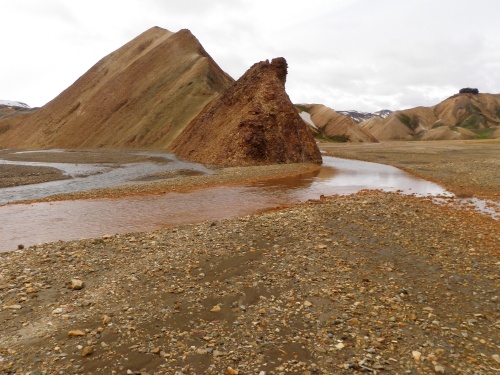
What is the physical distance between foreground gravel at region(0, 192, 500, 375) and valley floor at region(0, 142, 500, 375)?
3 cm

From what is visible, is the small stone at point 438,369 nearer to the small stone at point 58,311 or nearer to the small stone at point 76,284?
the small stone at point 58,311

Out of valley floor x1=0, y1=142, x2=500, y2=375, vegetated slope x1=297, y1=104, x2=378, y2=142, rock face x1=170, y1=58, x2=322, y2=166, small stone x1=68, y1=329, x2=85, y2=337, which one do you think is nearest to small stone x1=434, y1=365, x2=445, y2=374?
valley floor x1=0, y1=142, x2=500, y2=375

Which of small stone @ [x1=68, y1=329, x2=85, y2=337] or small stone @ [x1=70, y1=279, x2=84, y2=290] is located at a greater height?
small stone @ [x1=70, y1=279, x2=84, y2=290]

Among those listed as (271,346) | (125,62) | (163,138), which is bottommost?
(271,346)

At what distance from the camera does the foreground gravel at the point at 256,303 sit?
6477 mm

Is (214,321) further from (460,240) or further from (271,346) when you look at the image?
(460,240)

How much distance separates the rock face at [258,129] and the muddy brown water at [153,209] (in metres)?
13.6

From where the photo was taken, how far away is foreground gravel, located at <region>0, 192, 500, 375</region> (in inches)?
255

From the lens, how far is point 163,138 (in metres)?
74.1

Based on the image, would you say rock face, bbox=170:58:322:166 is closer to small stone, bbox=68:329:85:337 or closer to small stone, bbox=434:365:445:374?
small stone, bbox=68:329:85:337

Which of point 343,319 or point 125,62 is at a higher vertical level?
point 125,62

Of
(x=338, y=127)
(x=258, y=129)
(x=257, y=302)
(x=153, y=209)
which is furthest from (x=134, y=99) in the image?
(x=257, y=302)

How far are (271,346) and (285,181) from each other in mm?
23039

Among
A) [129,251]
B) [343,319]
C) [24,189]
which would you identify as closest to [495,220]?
[343,319]
